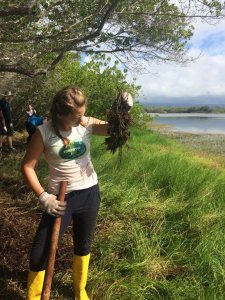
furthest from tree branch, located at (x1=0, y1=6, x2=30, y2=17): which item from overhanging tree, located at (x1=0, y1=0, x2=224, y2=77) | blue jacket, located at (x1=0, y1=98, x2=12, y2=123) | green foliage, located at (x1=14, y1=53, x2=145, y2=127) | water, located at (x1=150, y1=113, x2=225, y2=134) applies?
water, located at (x1=150, y1=113, x2=225, y2=134)

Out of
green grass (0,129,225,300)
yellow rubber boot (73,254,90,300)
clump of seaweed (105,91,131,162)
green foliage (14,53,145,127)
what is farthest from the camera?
green foliage (14,53,145,127)

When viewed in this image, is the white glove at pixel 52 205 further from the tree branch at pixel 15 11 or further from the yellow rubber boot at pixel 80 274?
the tree branch at pixel 15 11

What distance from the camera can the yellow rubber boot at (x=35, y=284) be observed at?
3070 mm

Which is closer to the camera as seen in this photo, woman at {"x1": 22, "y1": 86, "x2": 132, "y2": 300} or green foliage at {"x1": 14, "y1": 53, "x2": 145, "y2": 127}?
woman at {"x1": 22, "y1": 86, "x2": 132, "y2": 300}

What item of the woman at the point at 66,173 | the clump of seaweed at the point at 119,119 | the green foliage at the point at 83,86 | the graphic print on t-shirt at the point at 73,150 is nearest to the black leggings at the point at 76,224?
the woman at the point at 66,173

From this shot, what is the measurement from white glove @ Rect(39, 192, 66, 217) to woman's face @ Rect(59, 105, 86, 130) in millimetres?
495

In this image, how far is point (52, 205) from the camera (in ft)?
9.49

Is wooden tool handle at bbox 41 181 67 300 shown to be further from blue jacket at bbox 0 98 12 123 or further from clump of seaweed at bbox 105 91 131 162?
blue jacket at bbox 0 98 12 123

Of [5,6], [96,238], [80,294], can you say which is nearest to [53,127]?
[80,294]

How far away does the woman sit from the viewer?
9.57 feet

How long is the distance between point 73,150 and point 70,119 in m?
0.23

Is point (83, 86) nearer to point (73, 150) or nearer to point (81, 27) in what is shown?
point (81, 27)

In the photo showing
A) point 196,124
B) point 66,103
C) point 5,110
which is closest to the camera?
point 66,103

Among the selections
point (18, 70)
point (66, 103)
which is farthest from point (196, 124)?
point (66, 103)
